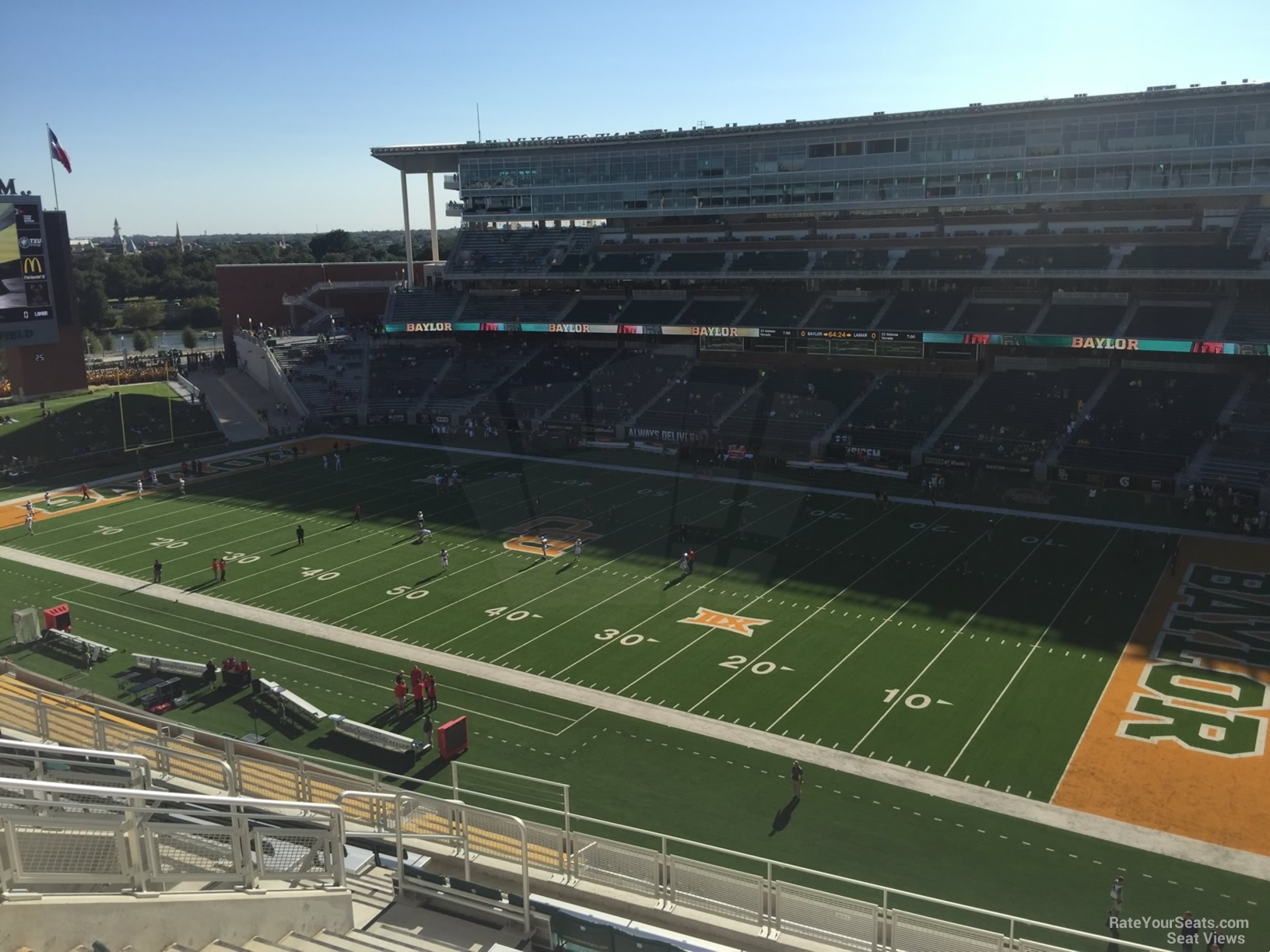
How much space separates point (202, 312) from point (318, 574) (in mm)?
98066

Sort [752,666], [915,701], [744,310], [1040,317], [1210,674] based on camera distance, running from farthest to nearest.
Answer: [744,310] → [1040,317] → [752,666] → [1210,674] → [915,701]

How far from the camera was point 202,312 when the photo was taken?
11550cm

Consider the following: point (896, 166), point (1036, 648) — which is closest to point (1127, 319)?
point (896, 166)

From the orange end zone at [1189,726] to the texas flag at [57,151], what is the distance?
53041 millimetres

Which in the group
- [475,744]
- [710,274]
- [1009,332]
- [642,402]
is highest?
[710,274]

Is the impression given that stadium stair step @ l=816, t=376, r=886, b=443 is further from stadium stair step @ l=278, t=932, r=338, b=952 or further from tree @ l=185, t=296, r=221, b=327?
tree @ l=185, t=296, r=221, b=327

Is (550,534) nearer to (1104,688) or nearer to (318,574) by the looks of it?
(318,574)

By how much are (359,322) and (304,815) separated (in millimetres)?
65168

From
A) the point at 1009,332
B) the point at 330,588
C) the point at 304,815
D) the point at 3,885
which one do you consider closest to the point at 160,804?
the point at 304,815

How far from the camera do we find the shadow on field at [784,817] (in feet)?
52.4

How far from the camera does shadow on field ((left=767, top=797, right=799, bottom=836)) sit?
16.0 metres

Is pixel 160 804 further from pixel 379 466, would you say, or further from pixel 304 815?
pixel 379 466

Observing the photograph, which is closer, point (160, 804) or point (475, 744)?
point (160, 804)

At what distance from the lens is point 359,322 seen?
70.3 metres
